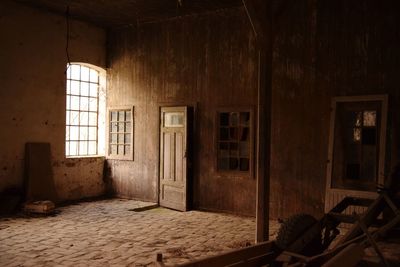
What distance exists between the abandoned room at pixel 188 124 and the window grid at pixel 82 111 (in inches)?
1.5

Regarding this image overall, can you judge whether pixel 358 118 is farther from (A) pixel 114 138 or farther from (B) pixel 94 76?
(B) pixel 94 76

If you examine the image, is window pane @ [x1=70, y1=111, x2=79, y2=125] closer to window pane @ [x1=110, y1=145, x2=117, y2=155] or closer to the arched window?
the arched window

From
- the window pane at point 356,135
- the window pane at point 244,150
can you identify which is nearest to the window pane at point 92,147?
the window pane at point 244,150

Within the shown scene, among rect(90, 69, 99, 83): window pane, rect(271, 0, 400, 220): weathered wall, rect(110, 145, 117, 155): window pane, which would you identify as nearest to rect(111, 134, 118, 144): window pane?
rect(110, 145, 117, 155): window pane

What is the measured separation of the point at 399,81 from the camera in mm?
6051

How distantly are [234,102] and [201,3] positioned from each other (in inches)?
78.7

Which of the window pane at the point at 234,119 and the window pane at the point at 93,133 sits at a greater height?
the window pane at the point at 234,119

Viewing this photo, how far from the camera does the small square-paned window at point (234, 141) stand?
7.58m

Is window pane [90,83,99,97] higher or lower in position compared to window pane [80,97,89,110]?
higher

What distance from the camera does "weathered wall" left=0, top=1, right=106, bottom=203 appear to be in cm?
772

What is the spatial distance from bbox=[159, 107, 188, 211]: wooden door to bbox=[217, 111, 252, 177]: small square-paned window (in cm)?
72

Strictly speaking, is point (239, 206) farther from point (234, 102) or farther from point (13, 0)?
point (13, 0)

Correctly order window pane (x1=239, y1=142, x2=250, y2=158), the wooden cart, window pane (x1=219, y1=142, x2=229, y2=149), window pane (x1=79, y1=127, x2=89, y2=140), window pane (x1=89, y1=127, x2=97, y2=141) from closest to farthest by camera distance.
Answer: the wooden cart
window pane (x1=239, y1=142, x2=250, y2=158)
window pane (x1=219, y1=142, x2=229, y2=149)
window pane (x1=79, y1=127, x2=89, y2=140)
window pane (x1=89, y1=127, x2=97, y2=141)

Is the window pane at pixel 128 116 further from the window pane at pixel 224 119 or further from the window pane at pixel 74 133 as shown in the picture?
the window pane at pixel 224 119
